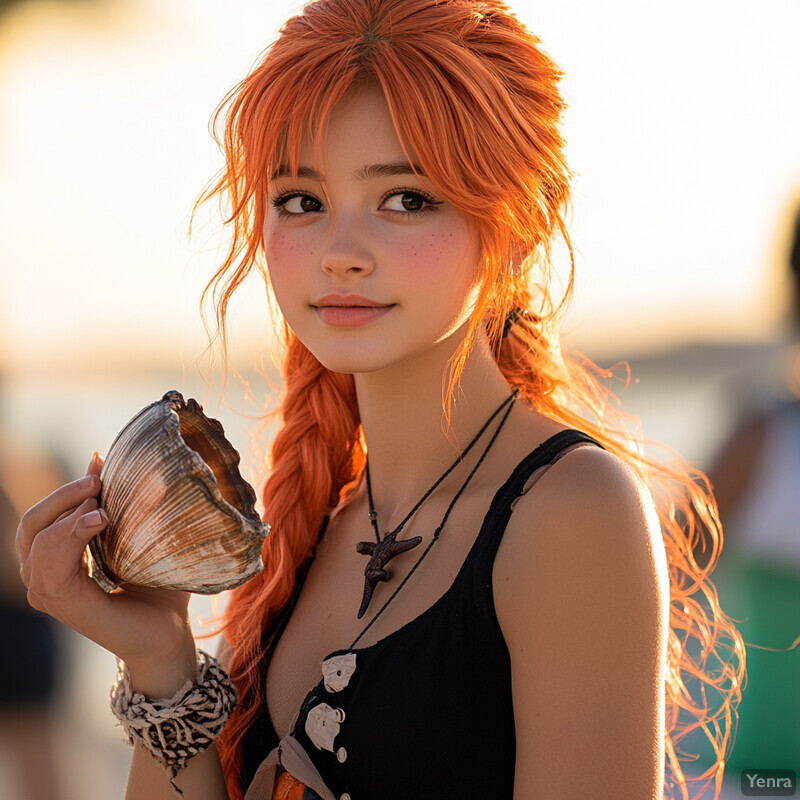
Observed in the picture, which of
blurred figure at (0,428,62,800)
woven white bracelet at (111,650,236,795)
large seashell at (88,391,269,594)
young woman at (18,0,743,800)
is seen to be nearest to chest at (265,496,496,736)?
young woman at (18,0,743,800)

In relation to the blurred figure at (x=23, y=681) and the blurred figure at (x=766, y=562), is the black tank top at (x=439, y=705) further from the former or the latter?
the blurred figure at (x=23, y=681)

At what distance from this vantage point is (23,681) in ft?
12.9

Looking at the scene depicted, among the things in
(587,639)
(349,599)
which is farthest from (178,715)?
(587,639)

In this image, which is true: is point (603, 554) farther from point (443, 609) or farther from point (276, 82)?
point (276, 82)

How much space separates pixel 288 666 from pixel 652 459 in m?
0.87

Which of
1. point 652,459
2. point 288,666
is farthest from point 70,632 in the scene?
point 652,459

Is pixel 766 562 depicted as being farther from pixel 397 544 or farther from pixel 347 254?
pixel 347 254

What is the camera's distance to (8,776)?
3.92 meters

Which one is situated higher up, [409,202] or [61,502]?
[409,202]

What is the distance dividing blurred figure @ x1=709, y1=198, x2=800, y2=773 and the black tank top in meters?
1.84

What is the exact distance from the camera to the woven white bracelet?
183 cm

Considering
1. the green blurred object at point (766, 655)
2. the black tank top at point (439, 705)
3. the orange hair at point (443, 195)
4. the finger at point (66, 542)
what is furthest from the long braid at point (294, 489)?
the green blurred object at point (766, 655)

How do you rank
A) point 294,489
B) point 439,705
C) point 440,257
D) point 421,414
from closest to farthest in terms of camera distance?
point 439,705, point 440,257, point 421,414, point 294,489

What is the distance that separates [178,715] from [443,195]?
999 millimetres
